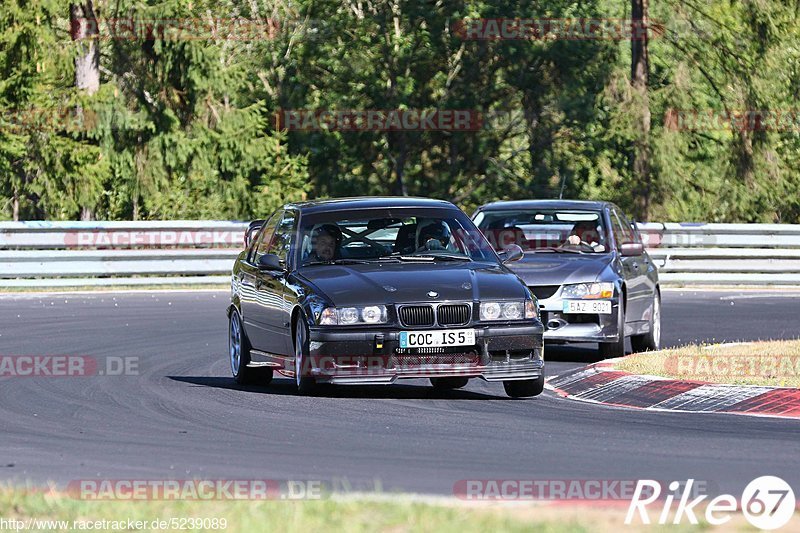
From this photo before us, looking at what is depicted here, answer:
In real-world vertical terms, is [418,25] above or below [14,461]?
above

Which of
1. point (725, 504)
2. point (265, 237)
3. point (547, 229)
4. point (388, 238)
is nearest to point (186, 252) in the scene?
point (547, 229)

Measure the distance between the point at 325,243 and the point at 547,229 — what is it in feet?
16.0

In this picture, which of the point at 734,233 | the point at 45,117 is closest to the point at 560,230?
the point at 734,233

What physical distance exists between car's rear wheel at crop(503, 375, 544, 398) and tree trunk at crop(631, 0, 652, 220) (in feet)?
89.5

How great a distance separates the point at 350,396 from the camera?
12.0m

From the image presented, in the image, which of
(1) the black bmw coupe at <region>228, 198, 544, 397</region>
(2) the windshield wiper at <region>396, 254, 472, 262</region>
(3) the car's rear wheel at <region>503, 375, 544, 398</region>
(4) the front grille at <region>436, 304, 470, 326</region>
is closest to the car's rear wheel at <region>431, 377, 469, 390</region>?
(1) the black bmw coupe at <region>228, 198, 544, 397</region>

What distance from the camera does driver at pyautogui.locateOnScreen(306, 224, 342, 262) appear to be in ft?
41.7

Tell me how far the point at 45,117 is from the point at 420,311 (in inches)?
928

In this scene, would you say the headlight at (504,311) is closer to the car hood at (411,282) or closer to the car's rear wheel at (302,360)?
the car hood at (411,282)

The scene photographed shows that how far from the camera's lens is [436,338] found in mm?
11453

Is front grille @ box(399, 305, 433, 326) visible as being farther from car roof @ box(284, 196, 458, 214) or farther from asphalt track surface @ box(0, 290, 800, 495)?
car roof @ box(284, 196, 458, 214)

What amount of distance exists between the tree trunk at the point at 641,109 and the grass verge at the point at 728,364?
23.6m

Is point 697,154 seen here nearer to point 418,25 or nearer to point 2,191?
point 418,25

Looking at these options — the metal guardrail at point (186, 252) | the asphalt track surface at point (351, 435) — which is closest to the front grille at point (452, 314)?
the asphalt track surface at point (351, 435)
